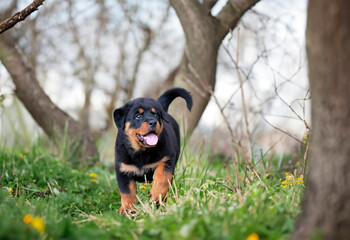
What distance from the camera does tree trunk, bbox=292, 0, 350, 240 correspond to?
2.21 meters

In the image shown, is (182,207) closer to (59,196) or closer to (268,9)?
(59,196)

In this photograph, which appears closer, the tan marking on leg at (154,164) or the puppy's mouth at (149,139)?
the puppy's mouth at (149,139)

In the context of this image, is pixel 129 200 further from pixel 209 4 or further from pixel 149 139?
pixel 209 4

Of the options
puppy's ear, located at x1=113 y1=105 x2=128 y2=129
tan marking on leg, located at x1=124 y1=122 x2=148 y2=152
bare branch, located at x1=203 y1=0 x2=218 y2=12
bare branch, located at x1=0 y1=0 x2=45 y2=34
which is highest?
bare branch, located at x1=0 y1=0 x2=45 y2=34

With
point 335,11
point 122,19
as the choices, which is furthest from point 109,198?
point 122,19

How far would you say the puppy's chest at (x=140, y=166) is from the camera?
4.13 meters

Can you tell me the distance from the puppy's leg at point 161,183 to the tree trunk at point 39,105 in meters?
3.21

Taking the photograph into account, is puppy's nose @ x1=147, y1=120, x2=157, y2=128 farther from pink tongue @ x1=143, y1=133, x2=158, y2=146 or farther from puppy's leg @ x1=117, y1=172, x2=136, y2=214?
puppy's leg @ x1=117, y1=172, x2=136, y2=214

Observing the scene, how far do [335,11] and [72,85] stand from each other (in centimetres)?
1229

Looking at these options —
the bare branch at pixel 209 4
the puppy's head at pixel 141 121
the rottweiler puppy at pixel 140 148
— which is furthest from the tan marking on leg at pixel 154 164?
A: the bare branch at pixel 209 4

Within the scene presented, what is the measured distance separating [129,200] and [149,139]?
0.67m

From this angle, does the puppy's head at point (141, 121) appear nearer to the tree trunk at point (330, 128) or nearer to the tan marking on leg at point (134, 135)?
the tan marking on leg at point (134, 135)

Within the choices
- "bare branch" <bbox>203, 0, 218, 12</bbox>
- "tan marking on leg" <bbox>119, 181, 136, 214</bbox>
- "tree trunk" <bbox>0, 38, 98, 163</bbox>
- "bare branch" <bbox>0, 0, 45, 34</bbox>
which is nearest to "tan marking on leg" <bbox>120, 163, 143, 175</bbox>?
"tan marking on leg" <bbox>119, 181, 136, 214</bbox>

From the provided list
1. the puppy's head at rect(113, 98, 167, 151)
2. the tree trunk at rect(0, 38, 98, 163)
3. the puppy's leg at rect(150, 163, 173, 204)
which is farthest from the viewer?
the tree trunk at rect(0, 38, 98, 163)
